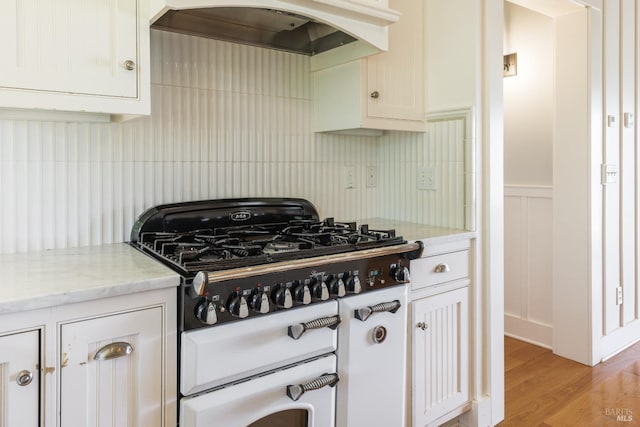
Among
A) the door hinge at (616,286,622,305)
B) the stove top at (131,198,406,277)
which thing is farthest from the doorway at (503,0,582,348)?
the stove top at (131,198,406,277)

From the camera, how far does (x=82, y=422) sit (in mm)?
1074

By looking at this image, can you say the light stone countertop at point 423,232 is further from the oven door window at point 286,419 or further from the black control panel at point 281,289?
the oven door window at point 286,419

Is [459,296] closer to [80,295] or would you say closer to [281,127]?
[281,127]

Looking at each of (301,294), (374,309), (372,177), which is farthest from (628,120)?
(301,294)

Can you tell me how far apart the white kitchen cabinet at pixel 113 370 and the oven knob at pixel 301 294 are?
1.24ft

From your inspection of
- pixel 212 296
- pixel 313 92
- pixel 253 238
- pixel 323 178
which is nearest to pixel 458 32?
pixel 313 92

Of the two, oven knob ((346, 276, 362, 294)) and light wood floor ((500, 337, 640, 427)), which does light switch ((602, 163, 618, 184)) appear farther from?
oven knob ((346, 276, 362, 294))

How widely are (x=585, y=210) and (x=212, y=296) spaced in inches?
94.1

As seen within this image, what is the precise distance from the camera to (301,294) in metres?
1.34

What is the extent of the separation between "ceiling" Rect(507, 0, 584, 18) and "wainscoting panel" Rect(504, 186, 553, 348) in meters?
1.07

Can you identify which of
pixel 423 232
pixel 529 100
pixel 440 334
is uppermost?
pixel 529 100

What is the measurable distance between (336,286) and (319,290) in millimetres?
77

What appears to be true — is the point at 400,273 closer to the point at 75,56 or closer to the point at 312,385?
the point at 312,385

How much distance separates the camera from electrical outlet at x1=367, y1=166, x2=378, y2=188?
2.42 meters
